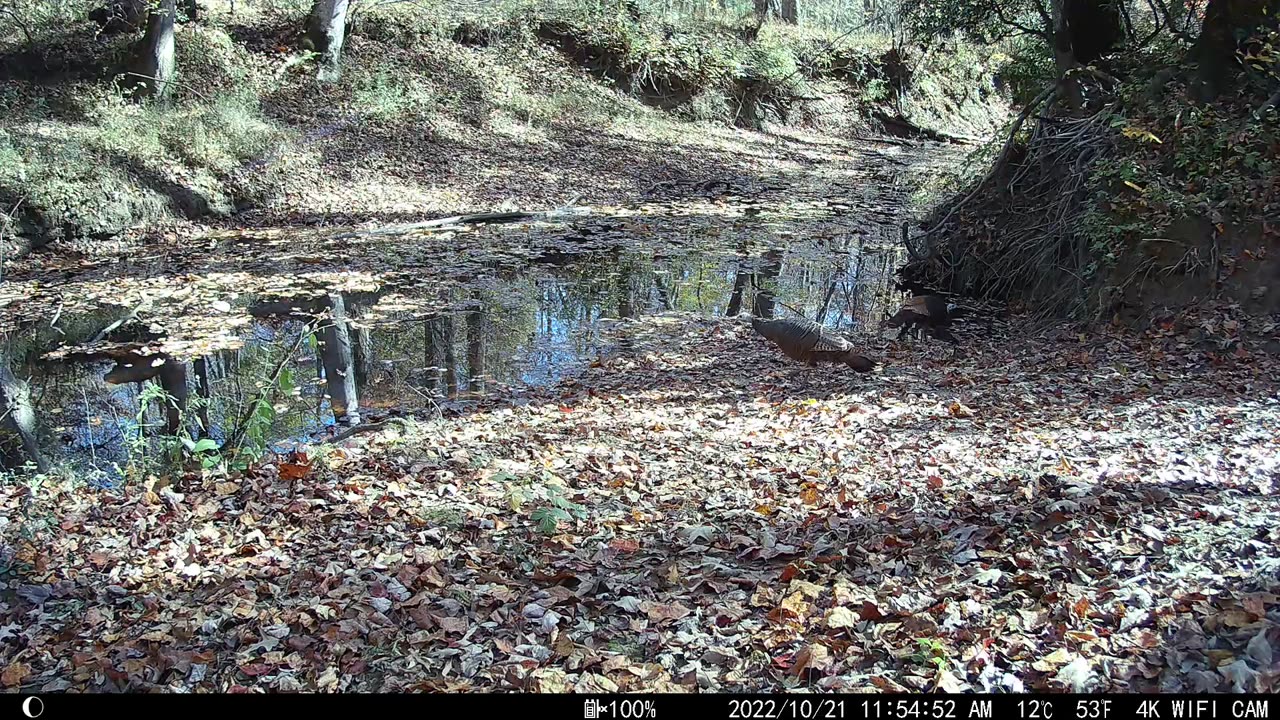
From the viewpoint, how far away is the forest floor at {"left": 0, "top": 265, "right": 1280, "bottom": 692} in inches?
150

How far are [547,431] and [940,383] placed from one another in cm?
413

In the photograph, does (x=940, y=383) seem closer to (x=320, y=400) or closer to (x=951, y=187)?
(x=320, y=400)

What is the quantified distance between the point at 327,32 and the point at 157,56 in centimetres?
454

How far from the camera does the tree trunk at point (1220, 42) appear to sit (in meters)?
10.4

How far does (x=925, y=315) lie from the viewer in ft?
39.4

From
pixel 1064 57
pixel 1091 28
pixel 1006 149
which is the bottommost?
pixel 1006 149

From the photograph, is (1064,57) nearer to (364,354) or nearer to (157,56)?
(364,354)

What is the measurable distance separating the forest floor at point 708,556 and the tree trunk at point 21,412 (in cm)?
154

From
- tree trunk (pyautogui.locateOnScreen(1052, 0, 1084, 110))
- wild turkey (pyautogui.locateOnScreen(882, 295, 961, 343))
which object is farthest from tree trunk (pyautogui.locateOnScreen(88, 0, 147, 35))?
tree trunk (pyautogui.locateOnScreen(1052, 0, 1084, 110))

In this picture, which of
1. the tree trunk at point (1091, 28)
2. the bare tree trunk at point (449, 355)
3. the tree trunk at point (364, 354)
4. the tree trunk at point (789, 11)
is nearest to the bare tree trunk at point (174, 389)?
the tree trunk at point (364, 354)

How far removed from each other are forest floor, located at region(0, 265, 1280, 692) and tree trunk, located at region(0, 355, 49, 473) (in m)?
1.54

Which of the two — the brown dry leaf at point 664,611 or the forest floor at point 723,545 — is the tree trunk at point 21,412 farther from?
the brown dry leaf at point 664,611

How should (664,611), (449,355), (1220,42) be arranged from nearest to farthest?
(664,611), (449,355), (1220,42)

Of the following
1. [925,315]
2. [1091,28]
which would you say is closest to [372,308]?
[925,315]
